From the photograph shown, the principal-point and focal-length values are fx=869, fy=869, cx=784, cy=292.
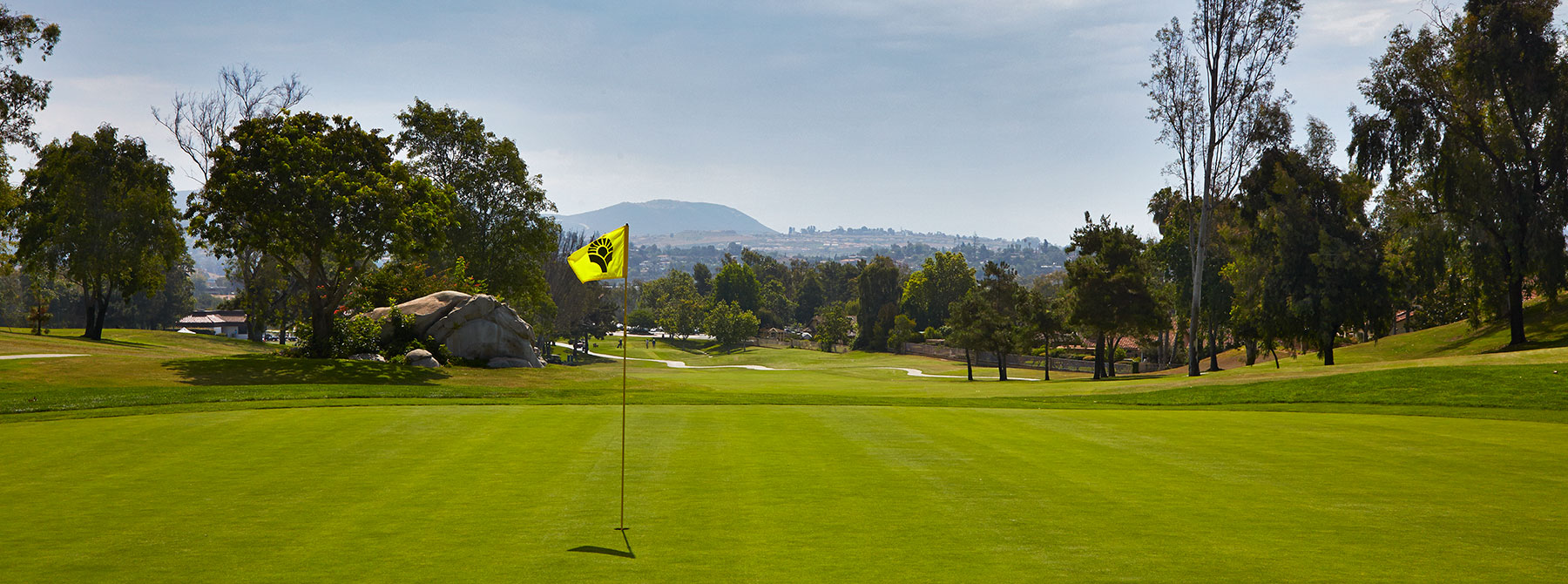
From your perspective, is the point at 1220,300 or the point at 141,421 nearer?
the point at 141,421

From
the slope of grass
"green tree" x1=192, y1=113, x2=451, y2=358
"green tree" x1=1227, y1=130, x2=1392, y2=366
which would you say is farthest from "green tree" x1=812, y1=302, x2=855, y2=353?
"green tree" x1=192, y1=113, x2=451, y2=358

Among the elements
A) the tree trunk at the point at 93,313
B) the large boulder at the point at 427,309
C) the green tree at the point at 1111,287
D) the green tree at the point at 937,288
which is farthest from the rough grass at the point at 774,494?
the green tree at the point at 937,288

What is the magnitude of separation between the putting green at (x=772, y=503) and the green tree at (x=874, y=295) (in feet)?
285

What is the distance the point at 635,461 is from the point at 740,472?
159 centimetres

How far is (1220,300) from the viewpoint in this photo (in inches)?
2121

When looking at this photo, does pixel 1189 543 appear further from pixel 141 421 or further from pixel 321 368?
pixel 321 368

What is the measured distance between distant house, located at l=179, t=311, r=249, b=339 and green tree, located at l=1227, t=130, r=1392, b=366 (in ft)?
380

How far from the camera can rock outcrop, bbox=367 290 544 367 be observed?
35188 mm

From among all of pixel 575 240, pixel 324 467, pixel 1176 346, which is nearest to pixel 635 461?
pixel 324 467

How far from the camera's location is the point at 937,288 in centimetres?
10669

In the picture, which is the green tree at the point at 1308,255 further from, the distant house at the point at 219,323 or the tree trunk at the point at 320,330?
the distant house at the point at 219,323

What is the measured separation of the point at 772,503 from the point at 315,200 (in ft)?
91.8

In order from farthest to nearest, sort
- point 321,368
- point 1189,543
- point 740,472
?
1. point 321,368
2. point 740,472
3. point 1189,543

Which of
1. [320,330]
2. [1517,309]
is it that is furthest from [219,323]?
[1517,309]
